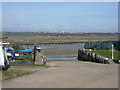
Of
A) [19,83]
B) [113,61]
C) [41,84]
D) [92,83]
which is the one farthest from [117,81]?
[113,61]

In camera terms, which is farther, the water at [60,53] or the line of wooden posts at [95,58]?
the water at [60,53]

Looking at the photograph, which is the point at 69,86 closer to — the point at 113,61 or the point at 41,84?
the point at 41,84

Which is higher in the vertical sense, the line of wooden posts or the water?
the line of wooden posts

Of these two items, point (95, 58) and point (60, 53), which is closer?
point (95, 58)

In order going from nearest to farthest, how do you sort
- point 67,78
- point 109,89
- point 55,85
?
point 109,89, point 55,85, point 67,78

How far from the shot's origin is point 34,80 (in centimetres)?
1109

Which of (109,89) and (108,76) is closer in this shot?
(109,89)

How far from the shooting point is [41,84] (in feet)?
33.4

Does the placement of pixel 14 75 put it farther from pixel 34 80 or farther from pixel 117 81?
pixel 117 81

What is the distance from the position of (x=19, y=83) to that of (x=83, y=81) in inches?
110

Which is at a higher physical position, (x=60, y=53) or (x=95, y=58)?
(x=95, y=58)

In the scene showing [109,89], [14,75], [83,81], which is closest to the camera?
[109,89]

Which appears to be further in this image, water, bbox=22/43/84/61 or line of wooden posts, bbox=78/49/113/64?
water, bbox=22/43/84/61

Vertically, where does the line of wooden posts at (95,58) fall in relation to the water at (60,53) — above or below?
above
